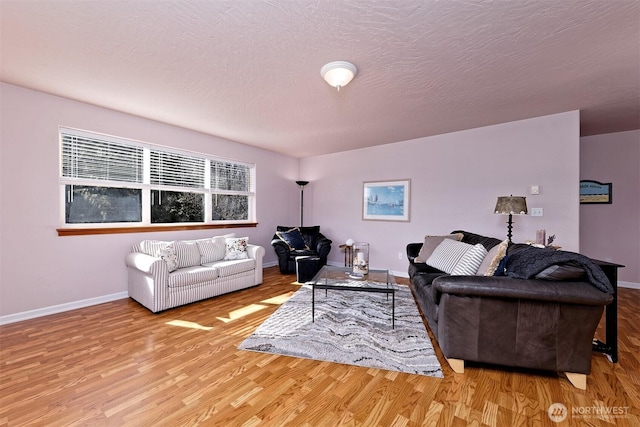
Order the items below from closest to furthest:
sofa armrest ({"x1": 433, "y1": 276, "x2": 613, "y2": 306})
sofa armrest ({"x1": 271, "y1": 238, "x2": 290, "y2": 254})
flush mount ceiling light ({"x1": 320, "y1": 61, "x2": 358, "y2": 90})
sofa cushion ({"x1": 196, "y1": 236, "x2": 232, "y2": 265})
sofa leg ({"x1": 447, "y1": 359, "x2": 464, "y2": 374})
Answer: sofa armrest ({"x1": 433, "y1": 276, "x2": 613, "y2": 306})
sofa leg ({"x1": 447, "y1": 359, "x2": 464, "y2": 374})
flush mount ceiling light ({"x1": 320, "y1": 61, "x2": 358, "y2": 90})
sofa cushion ({"x1": 196, "y1": 236, "x2": 232, "y2": 265})
sofa armrest ({"x1": 271, "y1": 238, "x2": 290, "y2": 254})

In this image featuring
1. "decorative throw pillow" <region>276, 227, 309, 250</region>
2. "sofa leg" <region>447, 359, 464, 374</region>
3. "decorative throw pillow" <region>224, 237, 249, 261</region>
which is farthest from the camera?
"decorative throw pillow" <region>276, 227, 309, 250</region>

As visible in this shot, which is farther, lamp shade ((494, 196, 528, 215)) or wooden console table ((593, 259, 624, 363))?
lamp shade ((494, 196, 528, 215))

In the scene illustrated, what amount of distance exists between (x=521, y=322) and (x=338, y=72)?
237cm

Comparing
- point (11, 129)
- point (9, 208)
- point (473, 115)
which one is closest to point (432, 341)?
point (473, 115)

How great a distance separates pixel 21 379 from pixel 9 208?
74.1 inches

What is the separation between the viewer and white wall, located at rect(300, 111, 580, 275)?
3342mm

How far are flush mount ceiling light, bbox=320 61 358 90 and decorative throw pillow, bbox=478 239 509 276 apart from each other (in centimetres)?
212

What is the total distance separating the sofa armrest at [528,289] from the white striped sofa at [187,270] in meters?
2.78

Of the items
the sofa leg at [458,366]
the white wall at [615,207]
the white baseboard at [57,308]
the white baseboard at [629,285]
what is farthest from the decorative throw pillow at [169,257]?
the white baseboard at [629,285]

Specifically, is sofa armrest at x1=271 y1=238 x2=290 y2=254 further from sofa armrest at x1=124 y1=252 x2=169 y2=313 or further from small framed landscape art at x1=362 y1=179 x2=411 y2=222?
sofa armrest at x1=124 y1=252 x2=169 y2=313

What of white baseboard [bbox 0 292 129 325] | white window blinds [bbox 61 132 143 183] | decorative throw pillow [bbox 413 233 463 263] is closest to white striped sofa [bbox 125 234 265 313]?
white baseboard [bbox 0 292 129 325]

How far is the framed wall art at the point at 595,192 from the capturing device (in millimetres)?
4105

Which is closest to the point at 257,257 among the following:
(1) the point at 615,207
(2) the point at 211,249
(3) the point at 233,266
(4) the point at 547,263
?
(3) the point at 233,266

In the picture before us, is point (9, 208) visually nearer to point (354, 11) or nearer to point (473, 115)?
point (354, 11)
